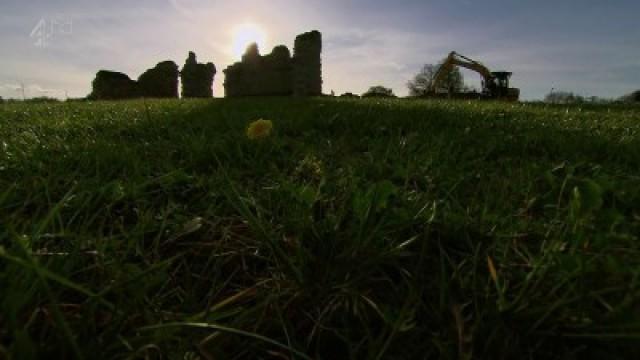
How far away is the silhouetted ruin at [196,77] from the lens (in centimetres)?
3281

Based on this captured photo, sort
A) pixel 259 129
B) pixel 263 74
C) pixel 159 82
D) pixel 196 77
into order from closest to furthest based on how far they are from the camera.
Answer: pixel 259 129 → pixel 263 74 → pixel 159 82 → pixel 196 77

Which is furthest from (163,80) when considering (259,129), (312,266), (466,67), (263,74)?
(312,266)

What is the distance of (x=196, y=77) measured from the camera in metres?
32.9

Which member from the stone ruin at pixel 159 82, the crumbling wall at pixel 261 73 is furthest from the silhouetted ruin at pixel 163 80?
the crumbling wall at pixel 261 73

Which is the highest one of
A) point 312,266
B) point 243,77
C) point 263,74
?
point 263,74

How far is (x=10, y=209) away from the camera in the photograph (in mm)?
1695

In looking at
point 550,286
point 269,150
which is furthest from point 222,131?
point 550,286

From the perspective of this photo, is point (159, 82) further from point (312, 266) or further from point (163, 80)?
point (312, 266)

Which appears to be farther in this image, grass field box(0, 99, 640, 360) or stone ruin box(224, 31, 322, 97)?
stone ruin box(224, 31, 322, 97)

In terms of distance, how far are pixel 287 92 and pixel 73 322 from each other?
30.5 m

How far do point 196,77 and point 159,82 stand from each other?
7.32 feet

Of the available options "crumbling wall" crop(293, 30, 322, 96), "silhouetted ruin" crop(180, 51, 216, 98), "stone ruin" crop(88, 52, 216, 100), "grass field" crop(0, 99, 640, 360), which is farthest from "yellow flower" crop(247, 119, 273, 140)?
"silhouetted ruin" crop(180, 51, 216, 98)

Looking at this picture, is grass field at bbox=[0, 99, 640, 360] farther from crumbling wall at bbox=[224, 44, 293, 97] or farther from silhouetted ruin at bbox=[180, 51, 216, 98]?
silhouetted ruin at bbox=[180, 51, 216, 98]

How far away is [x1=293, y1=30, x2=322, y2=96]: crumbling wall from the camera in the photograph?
29062mm
